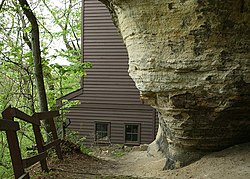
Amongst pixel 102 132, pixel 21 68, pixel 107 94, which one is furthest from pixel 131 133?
Result: pixel 21 68

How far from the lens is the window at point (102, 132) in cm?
1457

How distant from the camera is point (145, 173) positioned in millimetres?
7422

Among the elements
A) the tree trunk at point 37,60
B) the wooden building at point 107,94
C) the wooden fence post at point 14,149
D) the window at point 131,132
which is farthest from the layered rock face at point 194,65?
the window at point 131,132

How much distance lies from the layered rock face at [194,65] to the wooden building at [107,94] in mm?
6830

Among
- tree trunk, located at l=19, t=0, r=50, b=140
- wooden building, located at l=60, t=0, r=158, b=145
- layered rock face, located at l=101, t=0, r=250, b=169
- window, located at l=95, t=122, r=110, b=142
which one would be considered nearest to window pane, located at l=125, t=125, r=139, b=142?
wooden building, located at l=60, t=0, r=158, b=145

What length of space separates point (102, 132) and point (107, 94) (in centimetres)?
184

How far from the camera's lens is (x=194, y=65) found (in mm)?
6133

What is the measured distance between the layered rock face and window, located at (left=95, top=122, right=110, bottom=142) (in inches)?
292

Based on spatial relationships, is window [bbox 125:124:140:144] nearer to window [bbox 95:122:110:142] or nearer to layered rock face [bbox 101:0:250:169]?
window [bbox 95:122:110:142]

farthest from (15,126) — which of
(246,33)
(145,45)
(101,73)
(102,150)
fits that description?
(101,73)

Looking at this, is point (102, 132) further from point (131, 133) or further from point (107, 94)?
point (107, 94)

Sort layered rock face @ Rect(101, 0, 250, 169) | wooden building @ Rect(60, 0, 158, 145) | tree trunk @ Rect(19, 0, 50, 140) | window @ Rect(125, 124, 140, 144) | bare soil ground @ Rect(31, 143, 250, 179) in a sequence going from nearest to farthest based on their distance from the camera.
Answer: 1. bare soil ground @ Rect(31, 143, 250, 179)
2. layered rock face @ Rect(101, 0, 250, 169)
3. tree trunk @ Rect(19, 0, 50, 140)
4. wooden building @ Rect(60, 0, 158, 145)
5. window @ Rect(125, 124, 140, 144)

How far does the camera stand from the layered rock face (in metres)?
6.00

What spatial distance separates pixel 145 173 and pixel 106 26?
28.6 feet
